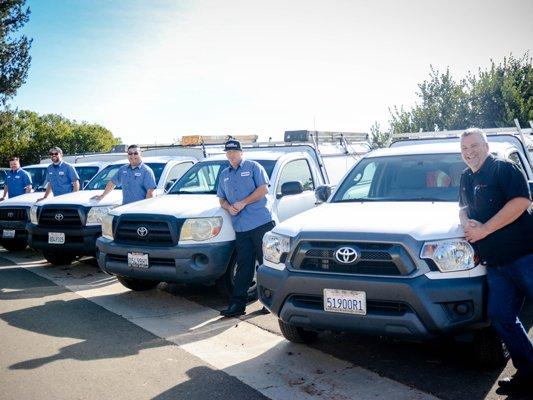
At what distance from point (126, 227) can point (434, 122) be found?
60.1 ft

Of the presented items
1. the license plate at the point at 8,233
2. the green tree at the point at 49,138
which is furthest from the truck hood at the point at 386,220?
the green tree at the point at 49,138

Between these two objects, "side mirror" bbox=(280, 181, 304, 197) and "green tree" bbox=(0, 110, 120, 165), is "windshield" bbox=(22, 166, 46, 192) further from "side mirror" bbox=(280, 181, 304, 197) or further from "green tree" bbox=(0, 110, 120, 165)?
"green tree" bbox=(0, 110, 120, 165)

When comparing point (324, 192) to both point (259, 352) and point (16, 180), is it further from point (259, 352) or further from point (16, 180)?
point (16, 180)

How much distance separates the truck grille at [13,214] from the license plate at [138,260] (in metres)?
4.74

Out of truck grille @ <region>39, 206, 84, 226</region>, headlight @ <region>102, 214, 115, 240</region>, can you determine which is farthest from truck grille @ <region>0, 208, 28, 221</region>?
headlight @ <region>102, 214, 115, 240</region>

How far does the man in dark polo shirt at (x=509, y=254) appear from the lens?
3648 mm

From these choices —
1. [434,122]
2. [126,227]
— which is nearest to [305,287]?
[126,227]

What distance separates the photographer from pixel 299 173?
24.9 ft

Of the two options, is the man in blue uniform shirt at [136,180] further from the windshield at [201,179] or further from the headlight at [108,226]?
the headlight at [108,226]

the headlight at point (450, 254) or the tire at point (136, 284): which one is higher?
the headlight at point (450, 254)

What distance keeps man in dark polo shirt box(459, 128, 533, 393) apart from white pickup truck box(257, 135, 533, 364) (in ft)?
0.40

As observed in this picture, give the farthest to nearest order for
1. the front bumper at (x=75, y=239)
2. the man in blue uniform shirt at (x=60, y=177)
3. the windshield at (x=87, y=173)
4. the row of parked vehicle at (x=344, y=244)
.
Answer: the windshield at (x=87, y=173), the man in blue uniform shirt at (x=60, y=177), the front bumper at (x=75, y=239), the row of parked vehicle at (x=344, y=244)

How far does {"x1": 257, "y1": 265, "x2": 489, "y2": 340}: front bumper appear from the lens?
369cm

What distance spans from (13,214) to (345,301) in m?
8.21
